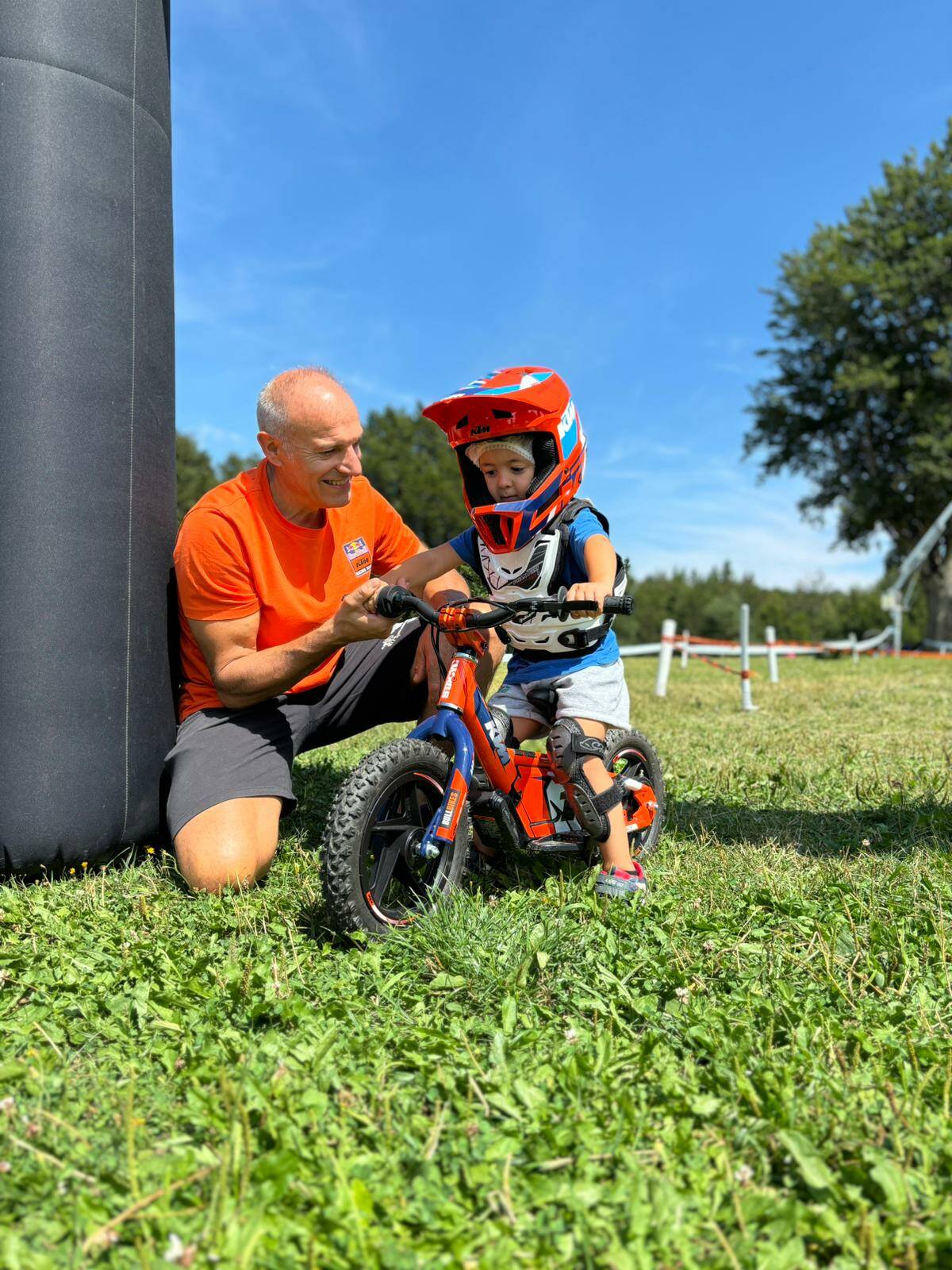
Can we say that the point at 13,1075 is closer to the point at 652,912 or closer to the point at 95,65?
the point at 652,912

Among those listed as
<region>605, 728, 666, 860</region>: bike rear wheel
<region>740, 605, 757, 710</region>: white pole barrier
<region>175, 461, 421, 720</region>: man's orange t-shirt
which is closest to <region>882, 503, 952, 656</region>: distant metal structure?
<region>740, 605, 757, 710</region>: white pole barrier

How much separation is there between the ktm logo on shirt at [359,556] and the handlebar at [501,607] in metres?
1.31

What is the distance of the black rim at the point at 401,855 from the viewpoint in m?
3.21

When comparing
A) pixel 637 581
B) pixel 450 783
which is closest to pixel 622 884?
pixel 450 783

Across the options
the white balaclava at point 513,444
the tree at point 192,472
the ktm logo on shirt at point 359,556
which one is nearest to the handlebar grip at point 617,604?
the white balaclava at point 513,444

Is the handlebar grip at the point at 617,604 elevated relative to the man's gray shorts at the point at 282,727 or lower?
elevated

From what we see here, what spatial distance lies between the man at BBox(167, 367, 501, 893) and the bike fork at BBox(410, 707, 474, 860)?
0.49 m

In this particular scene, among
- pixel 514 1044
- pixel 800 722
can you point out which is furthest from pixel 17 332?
pixel 800 722

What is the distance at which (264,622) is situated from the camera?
173 inches

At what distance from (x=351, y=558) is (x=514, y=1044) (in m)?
2.73

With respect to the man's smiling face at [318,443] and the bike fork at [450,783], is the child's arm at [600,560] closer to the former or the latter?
the bike fork at [450,783]

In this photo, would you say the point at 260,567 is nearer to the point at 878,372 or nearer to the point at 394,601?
the point at 394,601

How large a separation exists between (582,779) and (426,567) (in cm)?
116

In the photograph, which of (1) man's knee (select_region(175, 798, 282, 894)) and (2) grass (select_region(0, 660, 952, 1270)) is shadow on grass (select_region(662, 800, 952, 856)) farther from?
(1) man's knee (select_region(175, 798, 282, 894))
